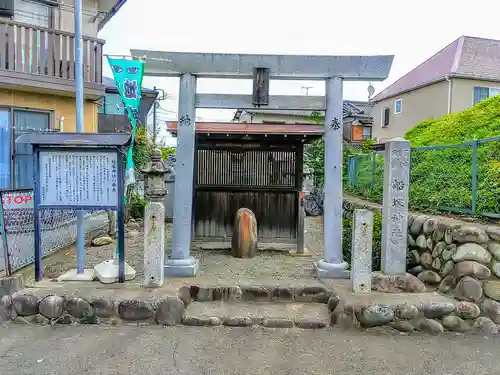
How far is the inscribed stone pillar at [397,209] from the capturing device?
5520 mm

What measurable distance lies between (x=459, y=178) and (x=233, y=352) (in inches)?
199

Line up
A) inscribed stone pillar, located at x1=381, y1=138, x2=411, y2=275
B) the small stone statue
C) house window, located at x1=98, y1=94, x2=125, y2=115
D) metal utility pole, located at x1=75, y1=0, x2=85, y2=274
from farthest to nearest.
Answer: house window, located at x1=98, y1=94, x2=125, y2=115
the small stone statue
metal utility pole, located at x1=75, y1=0, x2=85, y2=274
inscribed stone pillar, located at x1=381, y1=138, x2=411, y2=275

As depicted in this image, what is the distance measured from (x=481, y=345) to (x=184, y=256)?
13.7 ft

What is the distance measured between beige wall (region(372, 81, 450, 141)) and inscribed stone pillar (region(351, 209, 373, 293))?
19.2m

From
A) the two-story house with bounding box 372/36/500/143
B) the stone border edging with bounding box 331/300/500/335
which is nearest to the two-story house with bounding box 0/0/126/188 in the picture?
the stone border edging with bounding box 331/300/500/335

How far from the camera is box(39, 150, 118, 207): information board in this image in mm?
5371

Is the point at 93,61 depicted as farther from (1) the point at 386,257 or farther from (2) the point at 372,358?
(2) the point at 372,358

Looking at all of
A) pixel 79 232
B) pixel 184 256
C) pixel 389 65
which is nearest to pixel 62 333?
pixel 79 232

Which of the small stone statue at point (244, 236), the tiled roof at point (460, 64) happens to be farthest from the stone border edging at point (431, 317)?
the tiled roof at point (460, 64)

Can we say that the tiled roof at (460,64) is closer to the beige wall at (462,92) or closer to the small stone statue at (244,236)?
the beige wall at (462,92)

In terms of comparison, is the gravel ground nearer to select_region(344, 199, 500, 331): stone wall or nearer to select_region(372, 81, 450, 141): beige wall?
select_region(344, 199, 500, 331): stone wall

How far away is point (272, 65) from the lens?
6.00 metres

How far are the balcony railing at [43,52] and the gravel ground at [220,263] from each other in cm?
469

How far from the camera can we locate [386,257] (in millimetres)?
5543
